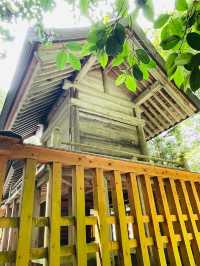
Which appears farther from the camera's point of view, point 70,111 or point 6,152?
point 70,111

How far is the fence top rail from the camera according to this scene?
236 cm

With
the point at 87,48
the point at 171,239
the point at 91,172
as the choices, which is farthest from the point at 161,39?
the point at 91,172

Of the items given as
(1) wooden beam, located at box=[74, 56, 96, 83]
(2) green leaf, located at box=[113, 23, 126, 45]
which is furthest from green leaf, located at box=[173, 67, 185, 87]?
(1) wooden beam, located at box=[74, 56, 96, 83]

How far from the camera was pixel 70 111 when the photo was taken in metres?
6.08

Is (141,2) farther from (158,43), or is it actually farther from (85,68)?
(85,68)

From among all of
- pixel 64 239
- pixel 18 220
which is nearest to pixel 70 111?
pixel 18 220

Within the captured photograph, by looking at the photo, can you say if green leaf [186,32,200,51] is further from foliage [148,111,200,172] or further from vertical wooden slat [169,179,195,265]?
foliage [148,111,200,172]

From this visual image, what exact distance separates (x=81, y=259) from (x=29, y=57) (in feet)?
11.9

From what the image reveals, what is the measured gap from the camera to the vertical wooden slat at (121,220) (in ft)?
8.09

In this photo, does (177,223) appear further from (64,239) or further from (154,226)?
(64,239)

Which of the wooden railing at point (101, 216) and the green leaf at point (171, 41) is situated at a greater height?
the green leaf at point (171, 41)

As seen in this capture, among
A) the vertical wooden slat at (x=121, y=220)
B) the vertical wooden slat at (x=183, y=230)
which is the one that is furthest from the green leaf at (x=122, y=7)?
Result: the vertical wooden slat at (x=183, y=230)

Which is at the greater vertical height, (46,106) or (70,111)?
(46,106)

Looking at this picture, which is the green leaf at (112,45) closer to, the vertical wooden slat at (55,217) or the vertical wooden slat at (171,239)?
the vertical wooden slat at (55,217)
